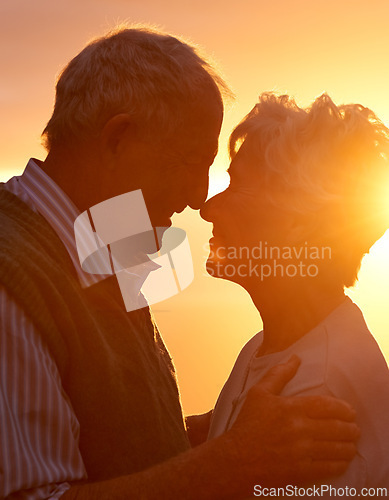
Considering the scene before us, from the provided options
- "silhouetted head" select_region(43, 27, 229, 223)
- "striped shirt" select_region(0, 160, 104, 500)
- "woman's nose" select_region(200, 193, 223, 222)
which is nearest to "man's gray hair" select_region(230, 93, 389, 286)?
"woman's nose" select_region(200, 193, 223, 222)

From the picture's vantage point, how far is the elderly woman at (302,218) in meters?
2.47

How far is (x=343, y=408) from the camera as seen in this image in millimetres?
2035

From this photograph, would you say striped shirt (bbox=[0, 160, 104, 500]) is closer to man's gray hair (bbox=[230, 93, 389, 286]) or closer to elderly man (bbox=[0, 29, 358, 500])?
elderly man (bbox=[0, 29, 358, 500])

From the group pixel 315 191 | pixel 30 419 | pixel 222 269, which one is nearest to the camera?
pixel 30 419

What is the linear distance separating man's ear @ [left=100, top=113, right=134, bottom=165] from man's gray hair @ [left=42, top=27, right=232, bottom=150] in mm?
31

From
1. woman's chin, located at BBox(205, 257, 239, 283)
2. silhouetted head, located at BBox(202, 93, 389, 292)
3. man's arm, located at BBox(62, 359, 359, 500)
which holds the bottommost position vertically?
man's arm, located at BBox(62, 359, 359, 500)

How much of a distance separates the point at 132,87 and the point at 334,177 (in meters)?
0.97

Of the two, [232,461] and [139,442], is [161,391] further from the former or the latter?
[232,461]

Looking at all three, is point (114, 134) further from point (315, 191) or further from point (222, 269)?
point (315, 191)

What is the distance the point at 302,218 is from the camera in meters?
2.54

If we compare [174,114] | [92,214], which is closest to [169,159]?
[174,114]

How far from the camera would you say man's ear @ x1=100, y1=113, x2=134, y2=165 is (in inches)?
103

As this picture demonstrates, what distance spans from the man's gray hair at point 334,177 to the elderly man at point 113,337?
457 millimetres

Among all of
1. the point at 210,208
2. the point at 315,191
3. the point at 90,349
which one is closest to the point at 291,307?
the point at 315,191
